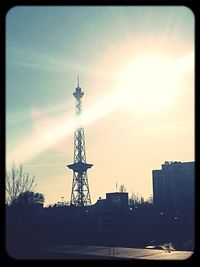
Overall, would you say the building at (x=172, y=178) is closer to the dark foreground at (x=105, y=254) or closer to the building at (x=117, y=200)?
the building at (x=117, y=200)

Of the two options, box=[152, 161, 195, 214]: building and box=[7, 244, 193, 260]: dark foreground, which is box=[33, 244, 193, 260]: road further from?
box=[152, 161, 195, 214]: building

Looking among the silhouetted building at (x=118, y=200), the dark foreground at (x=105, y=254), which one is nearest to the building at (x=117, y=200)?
the silhouetted building at (x=118, y=200)

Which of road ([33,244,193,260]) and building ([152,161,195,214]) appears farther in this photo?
building ([152,161,195,214])

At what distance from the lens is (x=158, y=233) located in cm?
2047

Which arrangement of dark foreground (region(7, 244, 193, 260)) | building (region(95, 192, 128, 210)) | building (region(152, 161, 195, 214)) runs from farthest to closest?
building (region(152, 161, 195, 214)), building (region(95, 192, 128, 210)), dark foreground (region(7, 244, 193, 260))

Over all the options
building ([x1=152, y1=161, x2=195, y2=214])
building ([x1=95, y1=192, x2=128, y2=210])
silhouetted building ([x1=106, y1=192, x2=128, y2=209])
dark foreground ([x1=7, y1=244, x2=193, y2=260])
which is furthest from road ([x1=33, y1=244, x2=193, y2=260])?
building ([x1=152, y1=161, x2=195, y2=214])

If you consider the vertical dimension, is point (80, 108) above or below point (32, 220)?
above

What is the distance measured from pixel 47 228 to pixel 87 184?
68.8 feet
